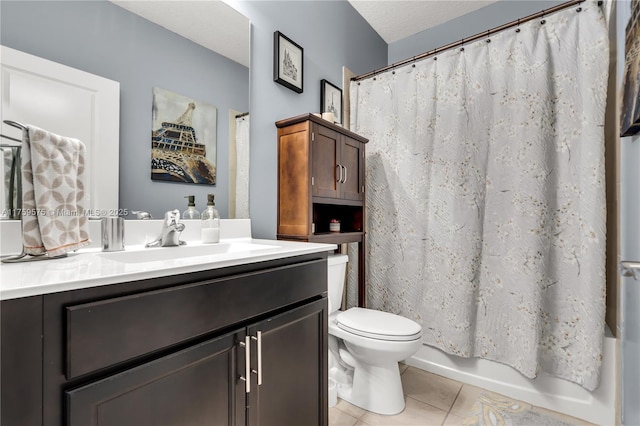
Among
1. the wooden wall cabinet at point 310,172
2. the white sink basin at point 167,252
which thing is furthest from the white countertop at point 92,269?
the wooden wall cabinet at point 310,172

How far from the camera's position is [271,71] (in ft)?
5.44

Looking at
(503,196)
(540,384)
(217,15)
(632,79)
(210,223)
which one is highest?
(217,15)

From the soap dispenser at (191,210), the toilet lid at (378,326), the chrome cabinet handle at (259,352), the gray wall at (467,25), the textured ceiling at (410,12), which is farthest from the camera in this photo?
the textured ceiling at (410,12)

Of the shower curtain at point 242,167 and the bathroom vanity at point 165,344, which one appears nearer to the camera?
the bathroom vanity at point 165,344

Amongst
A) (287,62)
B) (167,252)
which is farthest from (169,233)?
(287,62)

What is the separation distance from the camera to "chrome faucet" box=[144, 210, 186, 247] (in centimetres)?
114

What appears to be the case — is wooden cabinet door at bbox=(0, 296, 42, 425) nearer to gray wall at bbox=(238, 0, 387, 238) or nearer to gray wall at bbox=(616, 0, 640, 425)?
gray wall at bbox=(238, 0, 387, 238)

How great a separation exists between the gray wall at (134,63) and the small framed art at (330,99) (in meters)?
0.71

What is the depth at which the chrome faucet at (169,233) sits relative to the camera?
3.73 feet

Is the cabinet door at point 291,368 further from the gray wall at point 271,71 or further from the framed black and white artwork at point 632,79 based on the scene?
the framed black and white artwork at point 632,79

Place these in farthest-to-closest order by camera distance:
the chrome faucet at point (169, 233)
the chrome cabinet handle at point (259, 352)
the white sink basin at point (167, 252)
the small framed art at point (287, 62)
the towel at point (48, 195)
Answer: the small framed art at point (287, 62) → the chrome faucet at point (169, 233) → the white sink basin at point (167, 252) → the chrome cabinet handle at point (259, 352) → the towel at point (48, 195)

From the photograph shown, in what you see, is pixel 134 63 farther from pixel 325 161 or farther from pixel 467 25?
pixel 467 25

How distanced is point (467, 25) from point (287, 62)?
5.37ft

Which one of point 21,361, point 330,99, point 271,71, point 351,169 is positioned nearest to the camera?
point 21,361
